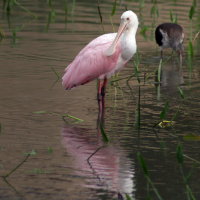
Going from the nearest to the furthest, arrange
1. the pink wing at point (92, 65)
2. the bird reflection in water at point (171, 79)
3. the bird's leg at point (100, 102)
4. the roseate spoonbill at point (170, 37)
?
the bird's leg at point (100, 102) < the pink wing at point (92, 65) < the bird reflection in water at point (171, 79) < the roseate spoonbill at point (170, 37)

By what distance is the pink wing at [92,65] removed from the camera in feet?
35.8

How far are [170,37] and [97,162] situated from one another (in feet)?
20.5

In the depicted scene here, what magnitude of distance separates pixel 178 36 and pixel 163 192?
25.1 feet

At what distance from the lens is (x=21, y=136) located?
29.8 ft

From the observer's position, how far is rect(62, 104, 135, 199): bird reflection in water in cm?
752

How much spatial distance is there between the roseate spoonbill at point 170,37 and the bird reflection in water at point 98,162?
4.91 m

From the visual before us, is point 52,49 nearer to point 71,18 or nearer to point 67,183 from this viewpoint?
point 71,18

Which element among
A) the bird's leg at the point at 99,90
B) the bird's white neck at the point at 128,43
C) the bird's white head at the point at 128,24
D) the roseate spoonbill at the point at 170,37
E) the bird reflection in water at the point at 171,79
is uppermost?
the bird's white head at the point at 128,24

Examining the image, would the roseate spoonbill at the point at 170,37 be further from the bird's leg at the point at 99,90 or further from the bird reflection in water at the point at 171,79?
the bird's leg at the point at 99,90

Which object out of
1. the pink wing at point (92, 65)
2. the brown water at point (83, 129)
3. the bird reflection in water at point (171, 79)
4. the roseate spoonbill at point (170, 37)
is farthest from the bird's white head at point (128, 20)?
the roseate spoonbill at point (170, 37)

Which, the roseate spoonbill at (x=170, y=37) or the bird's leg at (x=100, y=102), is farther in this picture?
the roseate spoonbill at (x=170, y=37)

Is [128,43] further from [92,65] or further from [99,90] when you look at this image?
[99,90]

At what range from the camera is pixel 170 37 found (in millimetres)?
14180

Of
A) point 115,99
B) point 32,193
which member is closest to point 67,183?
point 32,193
